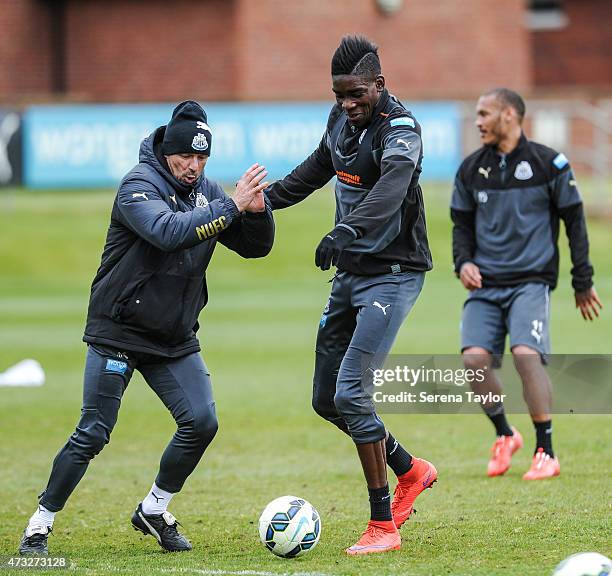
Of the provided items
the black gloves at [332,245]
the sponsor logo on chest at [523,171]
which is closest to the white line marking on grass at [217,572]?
the black gloves at [332,245]

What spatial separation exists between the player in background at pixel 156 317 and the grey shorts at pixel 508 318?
2.79 m

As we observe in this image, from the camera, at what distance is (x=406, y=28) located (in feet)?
99.2

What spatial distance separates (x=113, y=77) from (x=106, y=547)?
24.0 m

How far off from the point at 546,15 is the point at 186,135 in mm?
32647

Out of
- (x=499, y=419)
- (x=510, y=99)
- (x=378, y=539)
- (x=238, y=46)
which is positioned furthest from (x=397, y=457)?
(x=238, y=46)

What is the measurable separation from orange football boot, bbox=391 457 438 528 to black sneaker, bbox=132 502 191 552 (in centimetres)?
117

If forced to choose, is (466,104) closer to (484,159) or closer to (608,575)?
(484,159)

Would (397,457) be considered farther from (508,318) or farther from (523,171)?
(523,171)

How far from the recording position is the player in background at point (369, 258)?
6719mm

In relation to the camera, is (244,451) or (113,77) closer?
(244,451)

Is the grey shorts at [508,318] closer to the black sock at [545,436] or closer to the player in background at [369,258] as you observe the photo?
the black sock at [545,436]

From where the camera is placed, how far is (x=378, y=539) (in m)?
6.82

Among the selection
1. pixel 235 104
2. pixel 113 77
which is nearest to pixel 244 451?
pixel 235 104

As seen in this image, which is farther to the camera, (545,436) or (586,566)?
(545,436)
